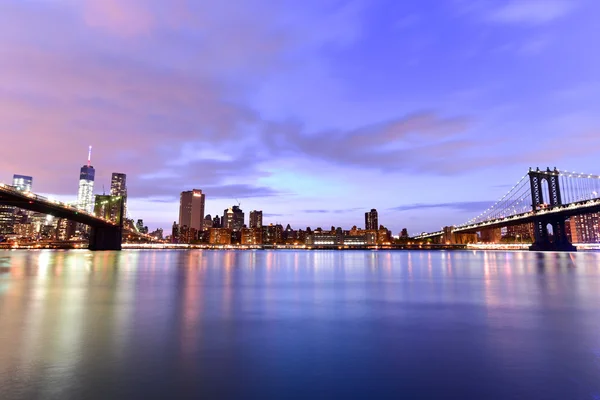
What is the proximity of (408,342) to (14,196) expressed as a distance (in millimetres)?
90788

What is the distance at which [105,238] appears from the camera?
425 ft

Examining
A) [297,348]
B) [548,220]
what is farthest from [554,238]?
[297,348]

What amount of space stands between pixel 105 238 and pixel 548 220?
458ft

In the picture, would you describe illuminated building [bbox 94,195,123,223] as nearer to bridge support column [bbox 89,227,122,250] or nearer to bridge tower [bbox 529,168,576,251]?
bridge support column [bbox 89,227,122,250]

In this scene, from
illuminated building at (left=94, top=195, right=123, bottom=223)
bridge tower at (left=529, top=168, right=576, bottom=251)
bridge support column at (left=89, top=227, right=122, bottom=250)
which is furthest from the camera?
illuminated building at (left=94, top=195, right=123, bottom=223)

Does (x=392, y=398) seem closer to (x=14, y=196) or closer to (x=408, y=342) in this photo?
(x=408, y=342)

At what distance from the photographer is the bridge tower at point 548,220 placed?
113 m

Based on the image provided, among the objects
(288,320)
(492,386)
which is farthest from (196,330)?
(492,386)

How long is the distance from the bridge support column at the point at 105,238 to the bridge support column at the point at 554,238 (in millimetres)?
134691

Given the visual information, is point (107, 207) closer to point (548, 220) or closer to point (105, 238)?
point (105, 238)

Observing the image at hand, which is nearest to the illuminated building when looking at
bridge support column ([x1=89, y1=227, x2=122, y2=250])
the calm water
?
bridge support column ([x1=89, y1=227, x2=122, y2=250])

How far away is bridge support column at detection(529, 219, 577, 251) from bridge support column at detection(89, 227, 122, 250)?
134691 millimetres

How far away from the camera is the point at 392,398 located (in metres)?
7.04

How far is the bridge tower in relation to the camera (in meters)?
113
